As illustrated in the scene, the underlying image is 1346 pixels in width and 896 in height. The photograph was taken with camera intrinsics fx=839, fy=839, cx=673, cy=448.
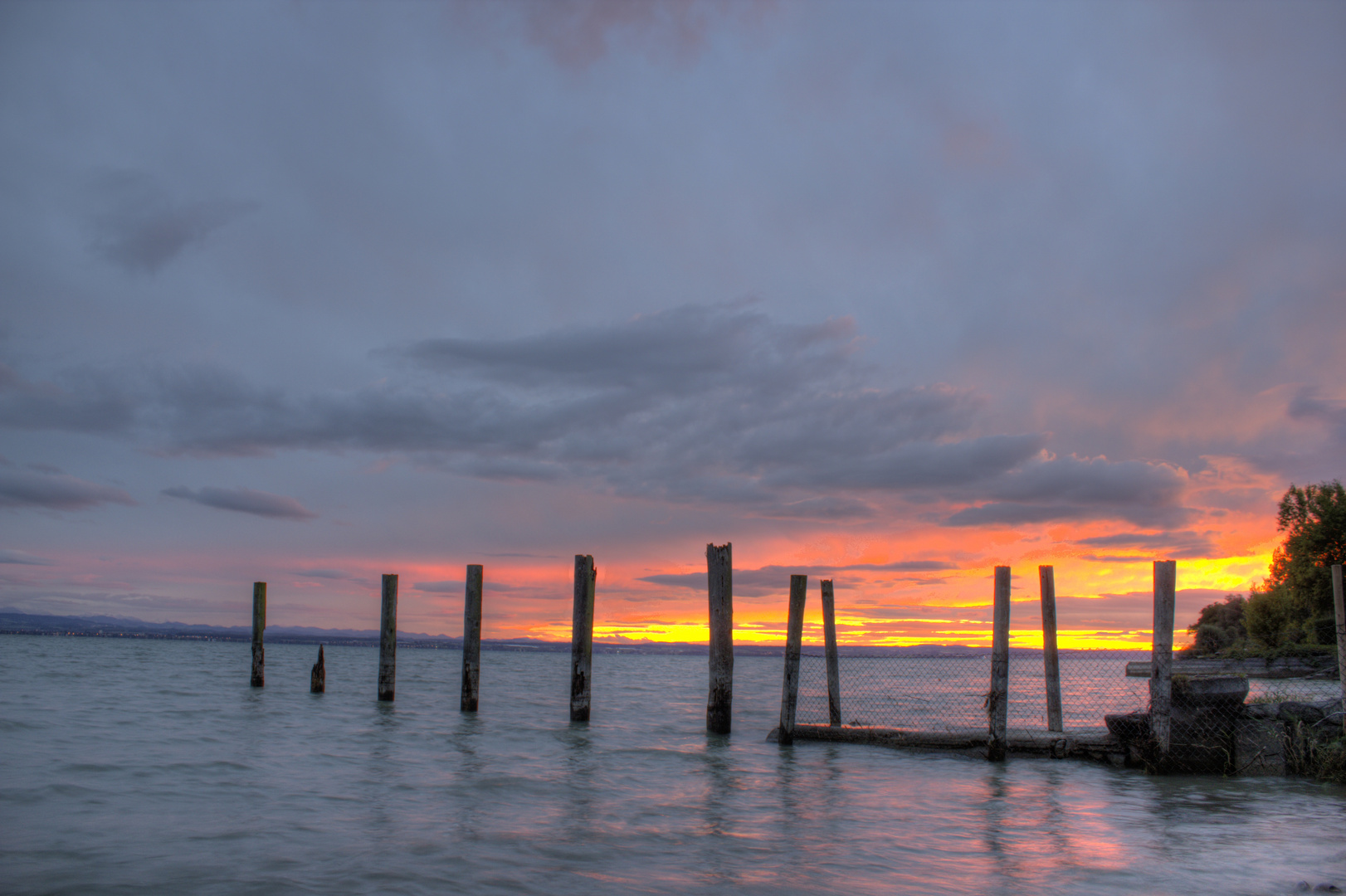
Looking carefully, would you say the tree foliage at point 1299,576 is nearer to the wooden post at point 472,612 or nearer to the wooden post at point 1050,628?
the wooden post at point 1050,628

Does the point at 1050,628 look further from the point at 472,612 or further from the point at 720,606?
the point at 472,612

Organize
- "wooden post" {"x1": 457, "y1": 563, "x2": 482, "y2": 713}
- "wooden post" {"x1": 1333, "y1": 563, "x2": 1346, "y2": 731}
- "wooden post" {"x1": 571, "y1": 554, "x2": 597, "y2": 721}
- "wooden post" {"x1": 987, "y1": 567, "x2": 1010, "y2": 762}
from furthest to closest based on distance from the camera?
"wooden post" {"x1": 457, "y1": 563, "x2": 482, "y2": 713} < "wooden post" {"x1": 571, "y1": 554, "x2": 597, "y2": 721} < "wooden post" {"x1": 987, "y1": 567, "x2": 1010, "y2": 762} < "wooden post" {"x1": 1333, "y1": 563, "x2": 1346, "y2": 731}

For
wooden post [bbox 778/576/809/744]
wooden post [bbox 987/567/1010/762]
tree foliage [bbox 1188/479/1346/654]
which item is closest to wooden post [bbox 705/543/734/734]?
wooden post [bbox 778/576/809/744]

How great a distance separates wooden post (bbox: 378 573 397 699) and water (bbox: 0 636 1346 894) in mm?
4734

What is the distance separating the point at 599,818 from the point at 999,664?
312 inches

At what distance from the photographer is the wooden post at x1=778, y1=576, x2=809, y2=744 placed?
53.2ft

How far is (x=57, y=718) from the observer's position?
819 inches

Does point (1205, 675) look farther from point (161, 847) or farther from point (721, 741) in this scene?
point (161, 847)

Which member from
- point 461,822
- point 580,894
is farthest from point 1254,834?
point 461,822

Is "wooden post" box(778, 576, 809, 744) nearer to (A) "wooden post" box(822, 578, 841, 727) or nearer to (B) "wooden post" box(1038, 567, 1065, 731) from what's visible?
(A) "wooden post" box(822, 578, 841, 727)

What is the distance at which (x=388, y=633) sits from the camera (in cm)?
2472

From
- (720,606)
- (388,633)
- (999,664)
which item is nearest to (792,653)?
(720,606)

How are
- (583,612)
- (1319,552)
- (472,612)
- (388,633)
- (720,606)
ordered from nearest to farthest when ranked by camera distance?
(720,606) → (583,612) → (472,612) → (388,633) → (1319,552)

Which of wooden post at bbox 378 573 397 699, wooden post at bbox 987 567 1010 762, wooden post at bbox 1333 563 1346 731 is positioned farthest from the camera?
wooden post at bbox 378 573 397 699
